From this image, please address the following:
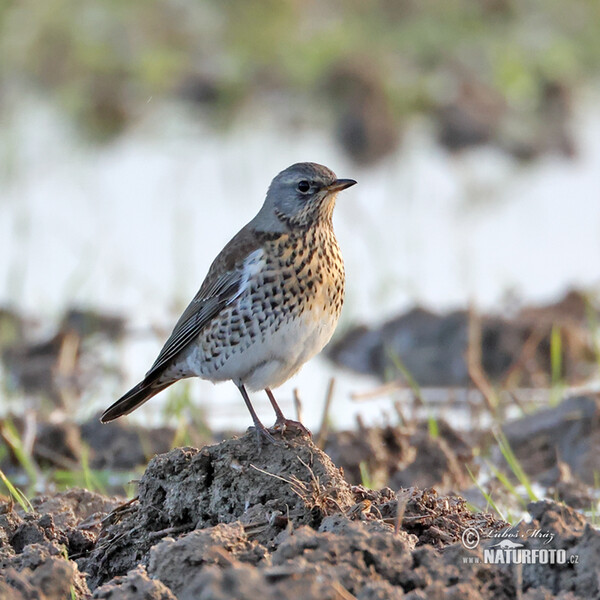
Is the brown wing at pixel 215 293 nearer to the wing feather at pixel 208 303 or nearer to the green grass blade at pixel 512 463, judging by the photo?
the wing feather at pixel 208 303

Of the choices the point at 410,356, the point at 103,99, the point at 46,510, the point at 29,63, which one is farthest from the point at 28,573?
the point at 29,63

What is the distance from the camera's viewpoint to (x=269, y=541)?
14.5 feet

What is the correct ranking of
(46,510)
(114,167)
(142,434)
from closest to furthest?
(46,510), (142,434), (114,167)

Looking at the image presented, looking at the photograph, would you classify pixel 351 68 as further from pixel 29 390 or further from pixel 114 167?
pixel 29 390

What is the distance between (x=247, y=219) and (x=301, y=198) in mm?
5615

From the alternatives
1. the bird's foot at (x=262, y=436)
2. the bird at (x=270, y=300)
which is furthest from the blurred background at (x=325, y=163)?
the bird's foot at (x=262, y=436)

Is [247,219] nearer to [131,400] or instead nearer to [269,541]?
[131,400]

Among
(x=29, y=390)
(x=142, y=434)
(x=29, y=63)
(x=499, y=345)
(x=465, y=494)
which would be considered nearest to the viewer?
(x=465, y=494)

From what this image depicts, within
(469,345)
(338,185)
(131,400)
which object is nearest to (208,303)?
(131,400)

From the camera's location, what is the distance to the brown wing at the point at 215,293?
596cm

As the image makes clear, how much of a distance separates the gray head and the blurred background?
1.63 metres

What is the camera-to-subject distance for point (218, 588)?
11.5ft

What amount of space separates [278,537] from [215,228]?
24.3 ft

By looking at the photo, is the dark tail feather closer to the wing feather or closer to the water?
the wing feather
